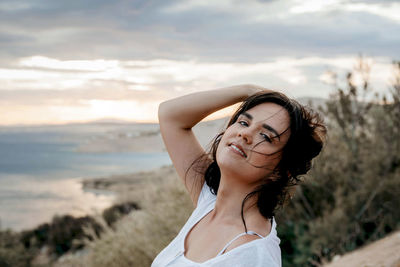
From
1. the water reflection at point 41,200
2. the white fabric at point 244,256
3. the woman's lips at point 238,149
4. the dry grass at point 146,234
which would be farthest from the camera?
the water reflection at point 41,200

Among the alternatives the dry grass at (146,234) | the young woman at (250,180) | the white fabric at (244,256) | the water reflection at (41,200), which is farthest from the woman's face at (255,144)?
the water reflection at (41,200)

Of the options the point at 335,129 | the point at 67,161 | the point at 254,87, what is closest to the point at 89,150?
the point at 67,161

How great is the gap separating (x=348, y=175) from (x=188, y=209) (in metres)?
2.46

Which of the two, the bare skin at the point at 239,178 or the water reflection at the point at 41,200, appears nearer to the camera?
the bare skin at the point at 239,178

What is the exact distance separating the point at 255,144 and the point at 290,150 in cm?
19

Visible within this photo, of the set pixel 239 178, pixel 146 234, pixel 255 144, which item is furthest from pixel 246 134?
pixel 146 234

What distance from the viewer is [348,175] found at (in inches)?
262

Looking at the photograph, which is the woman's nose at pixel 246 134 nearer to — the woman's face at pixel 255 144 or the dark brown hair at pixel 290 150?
the woman's face at pixel 255 144

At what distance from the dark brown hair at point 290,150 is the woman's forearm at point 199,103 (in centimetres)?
11

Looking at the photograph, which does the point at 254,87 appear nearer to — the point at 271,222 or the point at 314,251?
the point at 271,222

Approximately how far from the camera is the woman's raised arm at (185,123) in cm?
213

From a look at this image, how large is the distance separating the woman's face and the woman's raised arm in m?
0.30

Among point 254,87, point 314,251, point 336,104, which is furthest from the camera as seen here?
point 336,104

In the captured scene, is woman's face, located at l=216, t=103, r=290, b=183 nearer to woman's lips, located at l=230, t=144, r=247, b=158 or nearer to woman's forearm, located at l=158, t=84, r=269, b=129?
woman's lips, located at l=230, t=144, r=247, b=158
